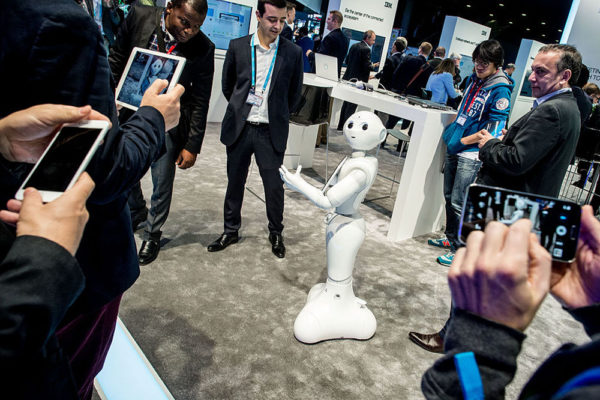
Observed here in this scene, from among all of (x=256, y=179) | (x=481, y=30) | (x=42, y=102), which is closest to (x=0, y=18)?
(x=42, y=102)

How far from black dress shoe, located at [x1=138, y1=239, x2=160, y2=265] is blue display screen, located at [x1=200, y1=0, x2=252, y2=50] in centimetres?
445

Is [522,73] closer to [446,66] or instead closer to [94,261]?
[446,66]

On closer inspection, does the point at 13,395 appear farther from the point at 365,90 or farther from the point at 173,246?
the point at 365,90

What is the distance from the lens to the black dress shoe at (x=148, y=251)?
2869 millimetres

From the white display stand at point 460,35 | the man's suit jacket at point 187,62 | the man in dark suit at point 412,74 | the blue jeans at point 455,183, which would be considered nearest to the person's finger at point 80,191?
the man's suit jacket at point 187,62

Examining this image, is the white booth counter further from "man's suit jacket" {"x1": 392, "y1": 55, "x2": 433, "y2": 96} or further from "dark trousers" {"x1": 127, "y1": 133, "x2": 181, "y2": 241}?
"man's suit jacket" {"x1": 392, "y1": 55, "x2": 433, "y2": 96}

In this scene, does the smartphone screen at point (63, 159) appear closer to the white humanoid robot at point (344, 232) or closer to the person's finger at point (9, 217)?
the person's finger at point (9, 217)

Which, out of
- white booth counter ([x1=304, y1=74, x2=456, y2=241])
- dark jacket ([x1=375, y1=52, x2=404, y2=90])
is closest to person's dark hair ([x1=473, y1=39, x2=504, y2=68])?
white booth counter ([x1=304, y1=74, x2=456, y2=241])

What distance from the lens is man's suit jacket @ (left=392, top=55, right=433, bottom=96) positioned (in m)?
7.59

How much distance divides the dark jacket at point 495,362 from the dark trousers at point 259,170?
2.58 m

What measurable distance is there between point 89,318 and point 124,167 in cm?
44

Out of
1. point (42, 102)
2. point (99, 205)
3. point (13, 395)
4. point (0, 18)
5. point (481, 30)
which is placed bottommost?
point (13, 395)

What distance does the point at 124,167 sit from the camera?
946mm

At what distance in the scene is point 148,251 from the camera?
2.92 m
